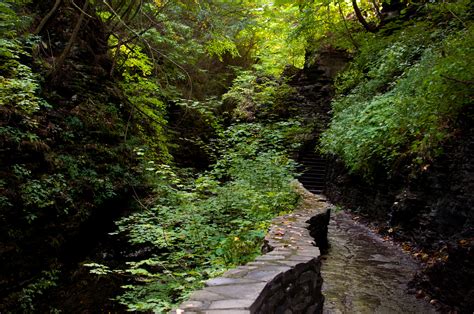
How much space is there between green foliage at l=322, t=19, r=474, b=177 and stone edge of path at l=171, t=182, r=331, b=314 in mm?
2862

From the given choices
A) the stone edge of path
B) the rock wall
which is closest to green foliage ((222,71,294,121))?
the rock wall

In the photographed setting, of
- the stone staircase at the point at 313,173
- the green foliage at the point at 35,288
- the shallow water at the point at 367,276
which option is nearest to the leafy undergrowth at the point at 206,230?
the shallow water at the point at 367,276

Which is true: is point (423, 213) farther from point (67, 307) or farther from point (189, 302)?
point (67, 307)

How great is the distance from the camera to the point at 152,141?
10.9 metres

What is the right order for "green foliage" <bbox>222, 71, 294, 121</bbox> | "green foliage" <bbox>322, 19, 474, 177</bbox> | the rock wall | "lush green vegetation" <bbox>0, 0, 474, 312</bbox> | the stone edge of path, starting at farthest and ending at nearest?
"green foliage" <bbox>222, 71, 294, 121</bbox>, "green foliage" <bbox>322, 19, 474, 177</bbox>, "lush green vegetation" <bbox>0, 0, 474, 312</bbox>, the rock wall, the stone edge of path

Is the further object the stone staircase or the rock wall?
the stone staircase

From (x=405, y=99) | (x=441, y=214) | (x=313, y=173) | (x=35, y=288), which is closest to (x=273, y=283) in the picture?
(x=441, y=214)

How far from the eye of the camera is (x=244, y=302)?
7.02 feet

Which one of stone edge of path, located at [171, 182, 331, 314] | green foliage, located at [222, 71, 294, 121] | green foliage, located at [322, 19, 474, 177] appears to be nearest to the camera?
stone edge of path, located at [171, 182, 331, 314]

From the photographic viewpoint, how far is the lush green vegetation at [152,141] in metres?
5.07

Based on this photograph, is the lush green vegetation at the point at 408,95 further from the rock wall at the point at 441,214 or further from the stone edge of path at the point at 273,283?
the stone edge of path at the point at 273,283

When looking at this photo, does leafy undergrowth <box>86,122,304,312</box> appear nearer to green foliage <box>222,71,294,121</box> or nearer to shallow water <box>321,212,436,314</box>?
shallow water <box>321,212,436,314</box>

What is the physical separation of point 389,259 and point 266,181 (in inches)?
98.7

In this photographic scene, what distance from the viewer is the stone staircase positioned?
12594 millimetres
